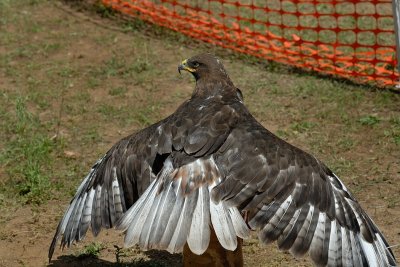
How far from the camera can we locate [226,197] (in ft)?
17.6

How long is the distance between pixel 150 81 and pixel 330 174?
4796 millimetres

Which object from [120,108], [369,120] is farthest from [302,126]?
[120,108]

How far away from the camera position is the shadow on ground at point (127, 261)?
6.58m

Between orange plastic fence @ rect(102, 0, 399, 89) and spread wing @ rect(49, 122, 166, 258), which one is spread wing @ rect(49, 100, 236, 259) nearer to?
spread wing @ rect(49, 122, 166, 258)

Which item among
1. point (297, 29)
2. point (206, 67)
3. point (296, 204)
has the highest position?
point (206, 67)

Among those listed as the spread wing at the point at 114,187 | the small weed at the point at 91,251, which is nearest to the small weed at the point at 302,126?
the small weed at the point at 91,251

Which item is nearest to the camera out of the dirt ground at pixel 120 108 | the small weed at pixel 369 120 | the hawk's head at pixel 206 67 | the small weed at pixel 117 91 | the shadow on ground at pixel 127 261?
the shadow on ground at pixel 127 261

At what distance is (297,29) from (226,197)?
5.94 metres

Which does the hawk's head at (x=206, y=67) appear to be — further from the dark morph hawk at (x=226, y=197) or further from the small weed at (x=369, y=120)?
the small weed at (x=369, y=120)

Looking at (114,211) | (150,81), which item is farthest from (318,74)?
(114,211)

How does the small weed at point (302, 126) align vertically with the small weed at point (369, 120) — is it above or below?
below

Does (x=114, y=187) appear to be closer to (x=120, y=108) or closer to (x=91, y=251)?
(x=91, y=251)

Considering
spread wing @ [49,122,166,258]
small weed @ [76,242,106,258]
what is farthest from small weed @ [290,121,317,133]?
spread wing @ [49,122,166,258]

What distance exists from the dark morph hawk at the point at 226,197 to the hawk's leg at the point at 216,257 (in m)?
0.13
